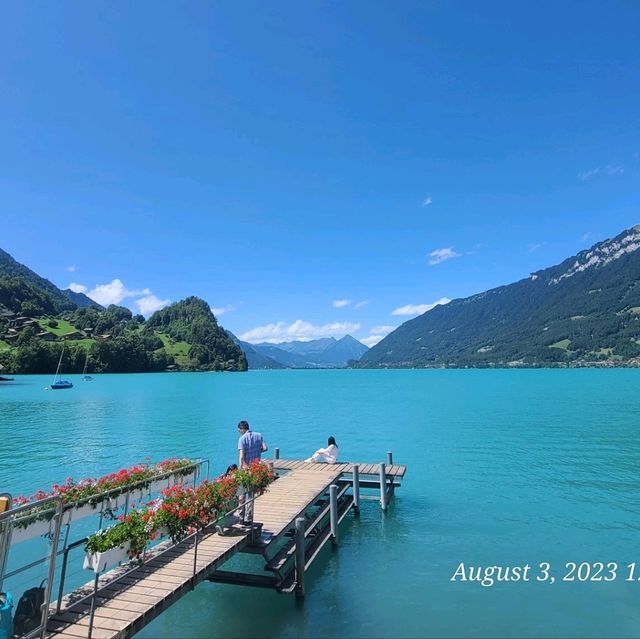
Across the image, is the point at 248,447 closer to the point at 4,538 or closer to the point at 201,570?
the point at 201,570

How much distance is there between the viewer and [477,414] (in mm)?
59812

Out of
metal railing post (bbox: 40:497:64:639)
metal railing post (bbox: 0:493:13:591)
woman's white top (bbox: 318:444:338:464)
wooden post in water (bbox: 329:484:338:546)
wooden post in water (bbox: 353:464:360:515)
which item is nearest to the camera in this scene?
metal railing post (bbox: 0:493:13:591)

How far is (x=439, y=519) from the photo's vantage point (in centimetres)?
1917

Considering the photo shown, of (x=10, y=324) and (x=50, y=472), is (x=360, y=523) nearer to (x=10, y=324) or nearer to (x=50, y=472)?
(x=50, y=472)

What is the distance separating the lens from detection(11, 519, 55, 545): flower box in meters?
9.52

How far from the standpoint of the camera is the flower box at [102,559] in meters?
8.15

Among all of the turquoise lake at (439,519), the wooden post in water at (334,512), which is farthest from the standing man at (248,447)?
the turquoise lake at (439,519)

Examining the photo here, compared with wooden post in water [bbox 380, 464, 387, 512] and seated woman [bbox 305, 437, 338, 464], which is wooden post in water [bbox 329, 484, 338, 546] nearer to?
wooden post in water [bbox 380, 464, 387, 512]

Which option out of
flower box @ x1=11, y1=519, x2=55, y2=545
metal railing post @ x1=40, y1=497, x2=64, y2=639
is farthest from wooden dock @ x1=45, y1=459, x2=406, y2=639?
flower box @ x1=11, y1=519, x2=55, y2=545

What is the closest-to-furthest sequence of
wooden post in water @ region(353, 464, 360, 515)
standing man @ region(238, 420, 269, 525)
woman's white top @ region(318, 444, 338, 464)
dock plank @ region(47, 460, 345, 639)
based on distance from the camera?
dock plank @ region(47, 460, 345, 639)
standing man @ region(238, 420, 269, 525)
wooden post in water @ region(353, 464, 360, 515)
woman's white top @ region(318, 444, 338, 464)

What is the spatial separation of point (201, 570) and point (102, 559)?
208cm

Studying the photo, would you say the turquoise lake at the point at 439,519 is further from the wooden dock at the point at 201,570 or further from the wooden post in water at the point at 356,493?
the wooden dock at the point at 201,570

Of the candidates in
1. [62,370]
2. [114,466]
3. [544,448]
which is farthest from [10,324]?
[544,448]

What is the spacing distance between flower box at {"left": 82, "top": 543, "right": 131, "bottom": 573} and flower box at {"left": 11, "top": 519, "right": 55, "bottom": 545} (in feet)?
7.32
